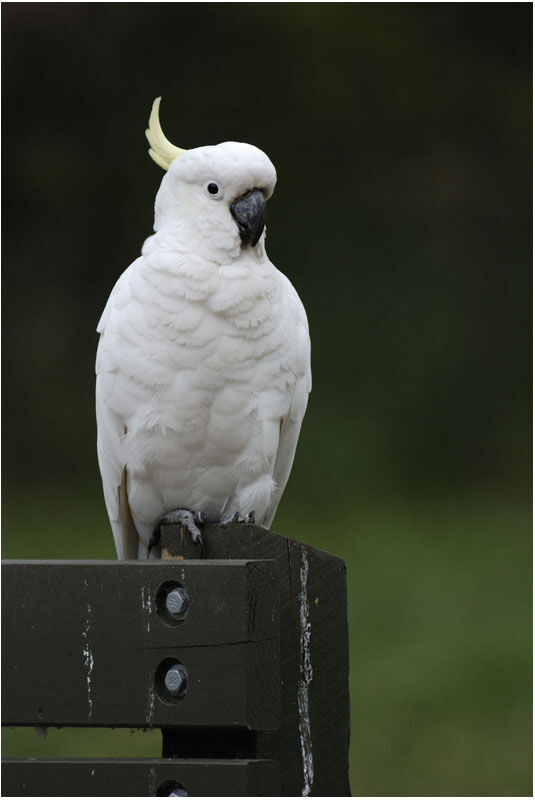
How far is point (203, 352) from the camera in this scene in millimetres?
2289

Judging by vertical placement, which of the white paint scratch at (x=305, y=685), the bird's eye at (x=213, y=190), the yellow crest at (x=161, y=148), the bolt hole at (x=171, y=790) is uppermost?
the yellow crest at (x=161, y=148)

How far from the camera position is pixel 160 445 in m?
2.37

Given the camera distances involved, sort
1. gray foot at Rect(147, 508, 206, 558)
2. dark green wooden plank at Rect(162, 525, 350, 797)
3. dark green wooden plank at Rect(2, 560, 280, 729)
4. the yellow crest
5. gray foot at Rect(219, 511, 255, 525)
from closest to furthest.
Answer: dark green wooden plank at Rect(2, 560, 280, 729), dark green wooden plank at Rect(162, 525, 350, 797), gray foot at Rect(147, 508, 206, 558), gray foot at Rect(219, 511, 255, 525), the yellow crest

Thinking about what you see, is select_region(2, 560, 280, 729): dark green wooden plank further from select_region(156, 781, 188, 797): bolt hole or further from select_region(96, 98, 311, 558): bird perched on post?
select_region(96, 98, 311, 558): bird perched on post

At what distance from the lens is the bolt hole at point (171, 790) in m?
1.61

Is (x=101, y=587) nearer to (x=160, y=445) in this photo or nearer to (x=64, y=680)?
(x=64, y=680)

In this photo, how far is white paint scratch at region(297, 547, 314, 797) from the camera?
1.85 m

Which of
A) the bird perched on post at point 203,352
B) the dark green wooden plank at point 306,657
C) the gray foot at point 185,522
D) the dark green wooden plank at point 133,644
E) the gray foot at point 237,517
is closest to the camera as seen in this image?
the dark green wooden plank at point 133,644

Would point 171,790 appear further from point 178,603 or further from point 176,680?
point 178,603

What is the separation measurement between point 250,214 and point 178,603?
95 cm

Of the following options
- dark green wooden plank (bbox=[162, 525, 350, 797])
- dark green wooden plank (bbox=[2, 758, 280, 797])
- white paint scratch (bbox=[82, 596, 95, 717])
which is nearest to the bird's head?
dark green wooden plank (bbox=[162, 525, 350, 797])

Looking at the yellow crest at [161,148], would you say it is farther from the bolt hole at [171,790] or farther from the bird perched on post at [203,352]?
the bolt hole at [171,790]

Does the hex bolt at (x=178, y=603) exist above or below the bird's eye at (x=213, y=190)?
below

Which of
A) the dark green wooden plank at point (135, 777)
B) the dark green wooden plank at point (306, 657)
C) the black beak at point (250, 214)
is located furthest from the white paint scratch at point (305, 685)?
the black beak at point (250, 214)
